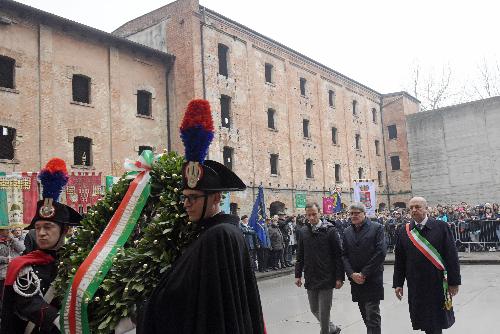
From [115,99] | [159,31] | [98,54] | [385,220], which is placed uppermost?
[159,31]

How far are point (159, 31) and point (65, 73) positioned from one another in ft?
22.5

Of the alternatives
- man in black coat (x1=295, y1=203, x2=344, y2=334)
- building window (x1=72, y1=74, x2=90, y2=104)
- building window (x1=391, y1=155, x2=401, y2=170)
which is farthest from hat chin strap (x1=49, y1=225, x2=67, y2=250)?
building window (x1=391, y1=155, x2=401, y2=170)

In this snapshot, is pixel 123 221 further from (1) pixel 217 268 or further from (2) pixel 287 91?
(2) pixel 287 91

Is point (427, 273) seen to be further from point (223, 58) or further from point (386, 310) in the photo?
point (223, 58)

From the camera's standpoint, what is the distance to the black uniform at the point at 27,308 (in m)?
3.38

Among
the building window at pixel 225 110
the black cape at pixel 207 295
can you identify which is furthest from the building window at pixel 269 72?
the black cape at pixel 207 295

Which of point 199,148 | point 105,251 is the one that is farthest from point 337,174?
point 199,148

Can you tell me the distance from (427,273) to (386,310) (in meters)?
3.37

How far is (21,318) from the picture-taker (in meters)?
3.45

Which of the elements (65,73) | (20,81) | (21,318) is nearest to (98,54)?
(65,73)

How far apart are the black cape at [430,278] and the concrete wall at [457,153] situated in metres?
32.6

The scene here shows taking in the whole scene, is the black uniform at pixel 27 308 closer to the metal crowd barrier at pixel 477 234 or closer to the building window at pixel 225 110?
the metal crowd barrier at pixel 477 234

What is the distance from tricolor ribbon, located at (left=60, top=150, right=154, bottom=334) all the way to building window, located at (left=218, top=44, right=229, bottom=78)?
2197cm

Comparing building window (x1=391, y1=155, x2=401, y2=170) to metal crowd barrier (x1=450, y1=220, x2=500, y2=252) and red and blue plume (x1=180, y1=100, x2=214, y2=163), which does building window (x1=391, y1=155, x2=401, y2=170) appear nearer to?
metal crowd barrier (x1=450, y1=220, x2=500, y2=252)
